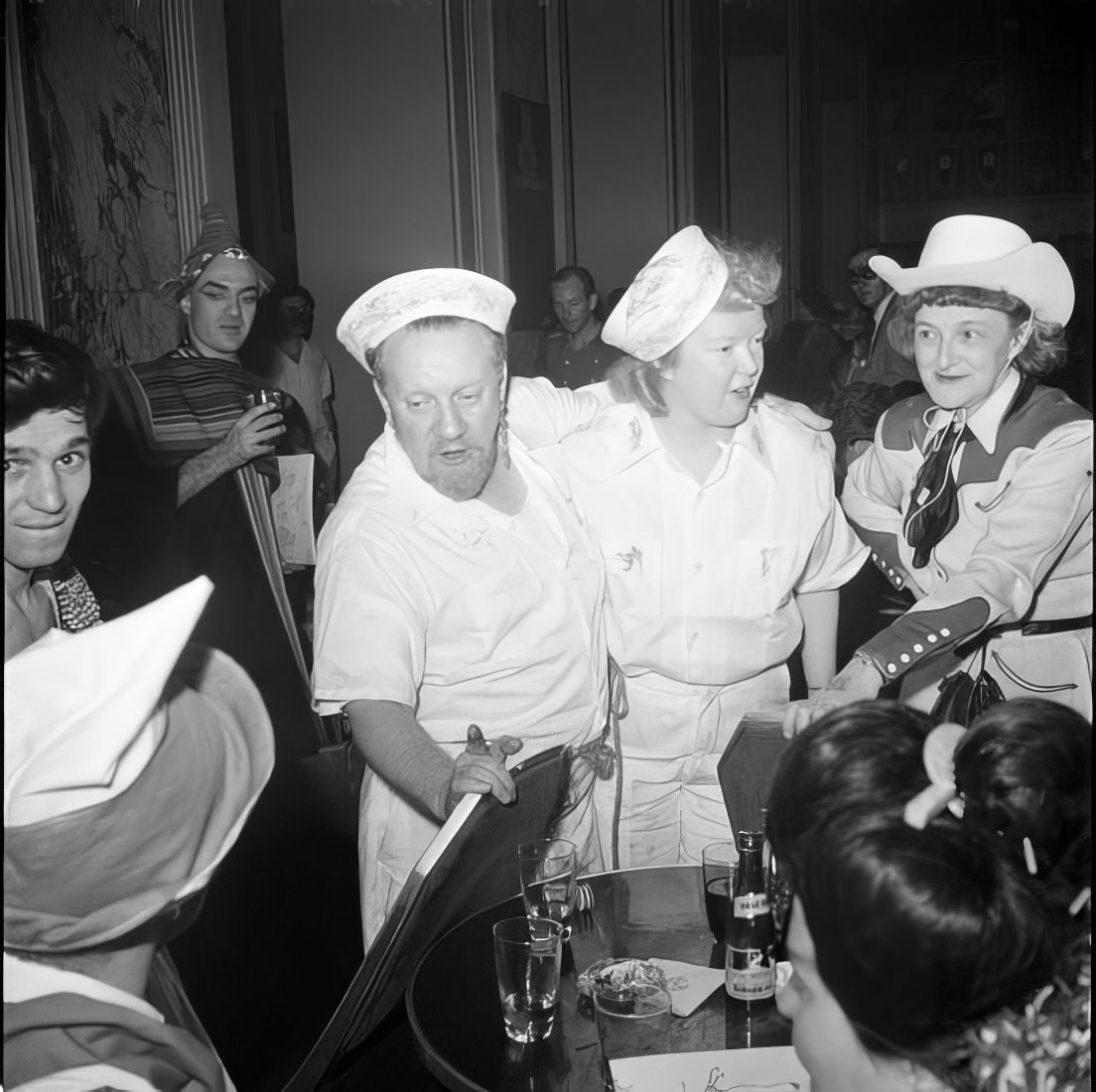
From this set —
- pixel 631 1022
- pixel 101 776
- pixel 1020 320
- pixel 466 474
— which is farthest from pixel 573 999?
pixel 1020 320

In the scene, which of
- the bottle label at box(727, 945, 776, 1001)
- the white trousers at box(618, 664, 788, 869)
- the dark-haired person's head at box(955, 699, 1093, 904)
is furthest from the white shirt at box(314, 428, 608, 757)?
the dark-haired person's head at box(955, 699, 1093, 904)

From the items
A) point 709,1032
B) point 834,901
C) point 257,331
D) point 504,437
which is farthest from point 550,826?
point 257,331

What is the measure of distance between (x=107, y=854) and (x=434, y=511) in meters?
0.78

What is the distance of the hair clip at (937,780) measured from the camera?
159cm

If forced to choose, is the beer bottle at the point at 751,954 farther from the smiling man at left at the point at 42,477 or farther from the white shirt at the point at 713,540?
the smiling man at left at the point at 42,477

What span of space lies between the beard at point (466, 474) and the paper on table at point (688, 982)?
856 mm

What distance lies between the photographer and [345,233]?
7.32 ft

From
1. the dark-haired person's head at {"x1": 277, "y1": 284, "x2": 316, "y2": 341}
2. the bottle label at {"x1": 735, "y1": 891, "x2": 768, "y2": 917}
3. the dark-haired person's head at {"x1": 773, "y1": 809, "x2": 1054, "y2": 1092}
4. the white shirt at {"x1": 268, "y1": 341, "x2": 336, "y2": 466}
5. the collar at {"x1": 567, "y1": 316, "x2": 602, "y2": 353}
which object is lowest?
the bottle label at {"x1": 735, "y1": 891, "x2": 768, "y2": 917}

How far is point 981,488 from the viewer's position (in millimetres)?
2312

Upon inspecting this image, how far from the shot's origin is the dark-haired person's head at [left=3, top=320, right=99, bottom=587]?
1.88 meters

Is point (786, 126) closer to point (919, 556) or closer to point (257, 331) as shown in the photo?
point (919, 556)

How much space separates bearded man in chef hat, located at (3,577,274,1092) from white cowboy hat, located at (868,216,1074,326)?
137 cm

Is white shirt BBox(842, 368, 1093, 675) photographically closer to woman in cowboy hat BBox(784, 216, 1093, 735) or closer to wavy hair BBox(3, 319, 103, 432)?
woman in cowboy hat BBox(784, 216, 1093, 735)

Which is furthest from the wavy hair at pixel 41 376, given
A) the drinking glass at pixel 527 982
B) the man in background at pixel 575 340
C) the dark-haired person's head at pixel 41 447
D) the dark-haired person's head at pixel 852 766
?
the dark-haired person's head at pixel 852 766
